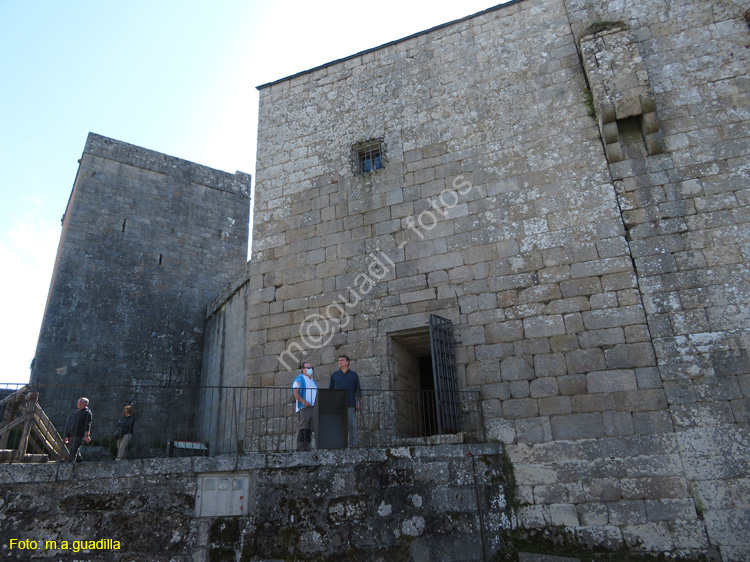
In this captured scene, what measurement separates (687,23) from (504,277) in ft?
12.9

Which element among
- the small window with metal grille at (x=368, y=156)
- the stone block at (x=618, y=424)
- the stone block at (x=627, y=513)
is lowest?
the stone block at (x=627, y=513)

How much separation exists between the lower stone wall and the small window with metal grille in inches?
167

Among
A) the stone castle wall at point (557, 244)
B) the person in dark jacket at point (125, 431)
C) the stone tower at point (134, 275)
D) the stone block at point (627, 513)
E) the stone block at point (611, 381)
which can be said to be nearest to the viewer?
the stone block at point (627, 513)

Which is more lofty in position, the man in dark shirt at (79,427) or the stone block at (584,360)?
the stone block at (584,360)

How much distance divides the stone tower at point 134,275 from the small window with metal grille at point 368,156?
6463 mm

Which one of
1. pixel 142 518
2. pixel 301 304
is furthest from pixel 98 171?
pixel 142 518

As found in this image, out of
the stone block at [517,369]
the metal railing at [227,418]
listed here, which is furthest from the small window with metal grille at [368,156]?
the stone block at [517,369]

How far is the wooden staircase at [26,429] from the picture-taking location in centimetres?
576

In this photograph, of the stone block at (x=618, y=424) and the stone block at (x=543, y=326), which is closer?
the stone block at (x=618, y=424)

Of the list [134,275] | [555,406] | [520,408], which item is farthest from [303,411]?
[134,275]

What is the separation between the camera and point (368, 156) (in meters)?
7.98

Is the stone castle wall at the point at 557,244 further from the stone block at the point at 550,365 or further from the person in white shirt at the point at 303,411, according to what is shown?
the person in white shirt at the point at 303,411

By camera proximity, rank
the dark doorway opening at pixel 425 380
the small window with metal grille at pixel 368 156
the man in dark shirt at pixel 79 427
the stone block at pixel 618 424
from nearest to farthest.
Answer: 1. the stone block at pixel 618 424
2. the man in dark shirt at pixel 79 427
3. the dark doorway opening at pixel 425 380
4. the small window with metal grille at pixel 368 156

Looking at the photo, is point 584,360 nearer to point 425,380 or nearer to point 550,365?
point 550,365
